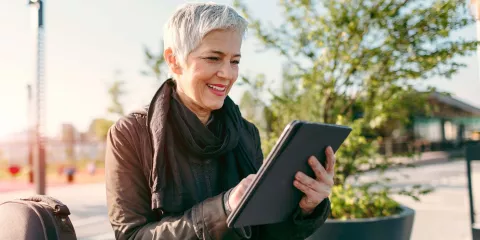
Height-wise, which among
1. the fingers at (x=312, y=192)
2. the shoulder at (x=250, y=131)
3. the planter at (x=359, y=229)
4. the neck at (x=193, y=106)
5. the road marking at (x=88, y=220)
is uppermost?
the neck at (x=193, y=106)

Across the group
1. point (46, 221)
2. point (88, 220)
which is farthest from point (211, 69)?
point (88, 220)

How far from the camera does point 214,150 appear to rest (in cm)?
150

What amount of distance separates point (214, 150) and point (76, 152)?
25939 millimetres

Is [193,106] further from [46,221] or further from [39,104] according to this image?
[39,104]

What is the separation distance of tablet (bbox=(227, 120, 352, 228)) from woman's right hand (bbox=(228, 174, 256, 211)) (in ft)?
0.14

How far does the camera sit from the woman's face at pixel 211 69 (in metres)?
1.41

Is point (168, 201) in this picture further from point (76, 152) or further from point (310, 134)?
point (76, 152)

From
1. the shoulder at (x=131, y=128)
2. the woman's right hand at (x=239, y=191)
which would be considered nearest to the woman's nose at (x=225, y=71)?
the shoulder at (x=131, y=128)

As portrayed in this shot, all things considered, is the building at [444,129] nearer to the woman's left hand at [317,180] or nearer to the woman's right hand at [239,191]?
the woman's left hand at [317,180]

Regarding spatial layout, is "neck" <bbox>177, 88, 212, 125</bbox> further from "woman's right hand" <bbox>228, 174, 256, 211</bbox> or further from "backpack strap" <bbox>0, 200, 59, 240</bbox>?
"backpack strap" <bbox>0, 200, 59, 240</bbox>

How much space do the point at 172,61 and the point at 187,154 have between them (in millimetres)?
326

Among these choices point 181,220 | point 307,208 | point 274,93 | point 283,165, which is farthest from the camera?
point 274,93

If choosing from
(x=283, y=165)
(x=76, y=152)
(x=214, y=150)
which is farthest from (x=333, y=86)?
(x=76, y=152)

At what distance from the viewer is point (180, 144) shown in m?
1.50
